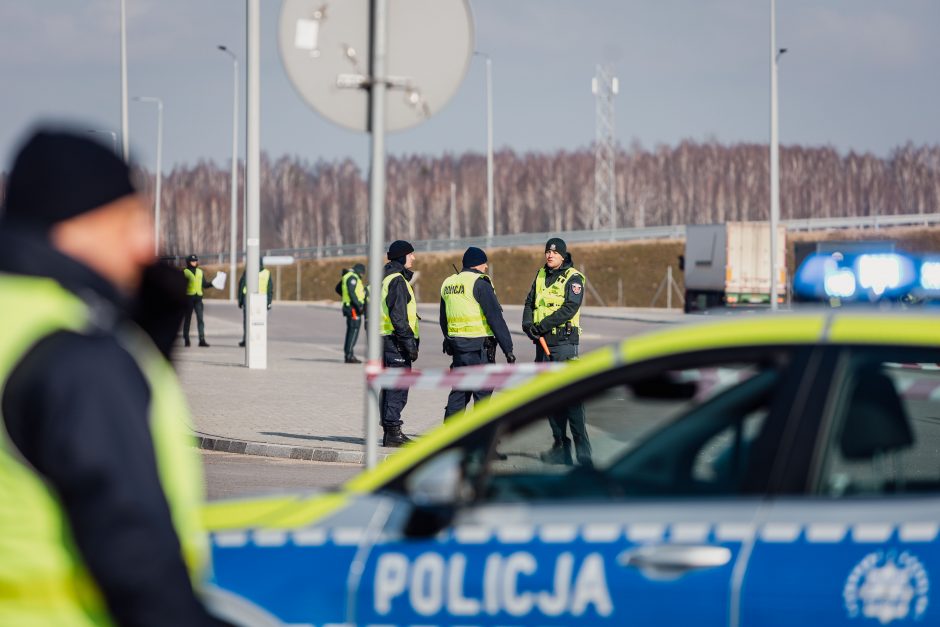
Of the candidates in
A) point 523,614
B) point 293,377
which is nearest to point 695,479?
point 523,614

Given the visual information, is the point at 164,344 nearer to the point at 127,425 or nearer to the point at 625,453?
the point at 127,425

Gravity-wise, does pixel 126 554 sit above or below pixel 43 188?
below

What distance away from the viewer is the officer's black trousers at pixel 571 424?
28.0ft

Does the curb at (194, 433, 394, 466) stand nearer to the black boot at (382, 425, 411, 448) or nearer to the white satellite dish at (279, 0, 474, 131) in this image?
the black boot at (382, 425, 411, 448)

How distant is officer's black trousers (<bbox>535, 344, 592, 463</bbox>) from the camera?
28.0 feet

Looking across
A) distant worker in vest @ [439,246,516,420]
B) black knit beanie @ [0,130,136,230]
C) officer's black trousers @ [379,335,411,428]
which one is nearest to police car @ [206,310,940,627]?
black knit beanie @ [0,130,136,230]

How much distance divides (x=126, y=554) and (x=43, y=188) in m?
0.55

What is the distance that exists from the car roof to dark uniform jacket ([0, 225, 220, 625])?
56.1 inches

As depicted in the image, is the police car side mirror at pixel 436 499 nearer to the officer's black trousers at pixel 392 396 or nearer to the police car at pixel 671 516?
the police car at pixel 671 516

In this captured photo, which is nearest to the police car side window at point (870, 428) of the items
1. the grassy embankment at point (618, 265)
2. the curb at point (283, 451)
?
the curb at point (283, 451)

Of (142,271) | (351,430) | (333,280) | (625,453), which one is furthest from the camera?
(333,280)

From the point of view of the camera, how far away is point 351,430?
45.6ft

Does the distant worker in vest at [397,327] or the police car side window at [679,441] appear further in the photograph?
the distant worker in vest at [397,327]

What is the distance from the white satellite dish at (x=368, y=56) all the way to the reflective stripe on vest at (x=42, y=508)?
401 cm
